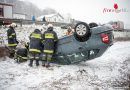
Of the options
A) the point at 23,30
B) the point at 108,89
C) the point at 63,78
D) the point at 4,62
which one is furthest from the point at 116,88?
the point at 23,30

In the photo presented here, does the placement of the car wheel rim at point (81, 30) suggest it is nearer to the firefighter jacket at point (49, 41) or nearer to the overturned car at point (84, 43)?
the overturned car at point (84, 43)

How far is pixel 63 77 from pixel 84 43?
1720mm

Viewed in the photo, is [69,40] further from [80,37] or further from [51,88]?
[51,88]

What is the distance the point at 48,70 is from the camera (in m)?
7.94

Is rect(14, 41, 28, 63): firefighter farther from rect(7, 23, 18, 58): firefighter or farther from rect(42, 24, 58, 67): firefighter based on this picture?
rect(42, 24, 58, 67): firefighter

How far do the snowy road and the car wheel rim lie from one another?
1.42 meters

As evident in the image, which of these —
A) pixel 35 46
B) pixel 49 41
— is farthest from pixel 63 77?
pixel 35 46

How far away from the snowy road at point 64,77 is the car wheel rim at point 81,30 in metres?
1.42

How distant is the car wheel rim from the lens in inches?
310

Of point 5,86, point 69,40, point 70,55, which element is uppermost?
point 69,40

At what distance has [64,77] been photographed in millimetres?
7160

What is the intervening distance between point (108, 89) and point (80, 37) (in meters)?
2.68

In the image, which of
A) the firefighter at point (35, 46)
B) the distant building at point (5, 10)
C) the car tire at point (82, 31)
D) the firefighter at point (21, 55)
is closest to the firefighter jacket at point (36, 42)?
the firefighter at point (35, 46)

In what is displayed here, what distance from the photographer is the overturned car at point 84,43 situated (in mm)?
7898
